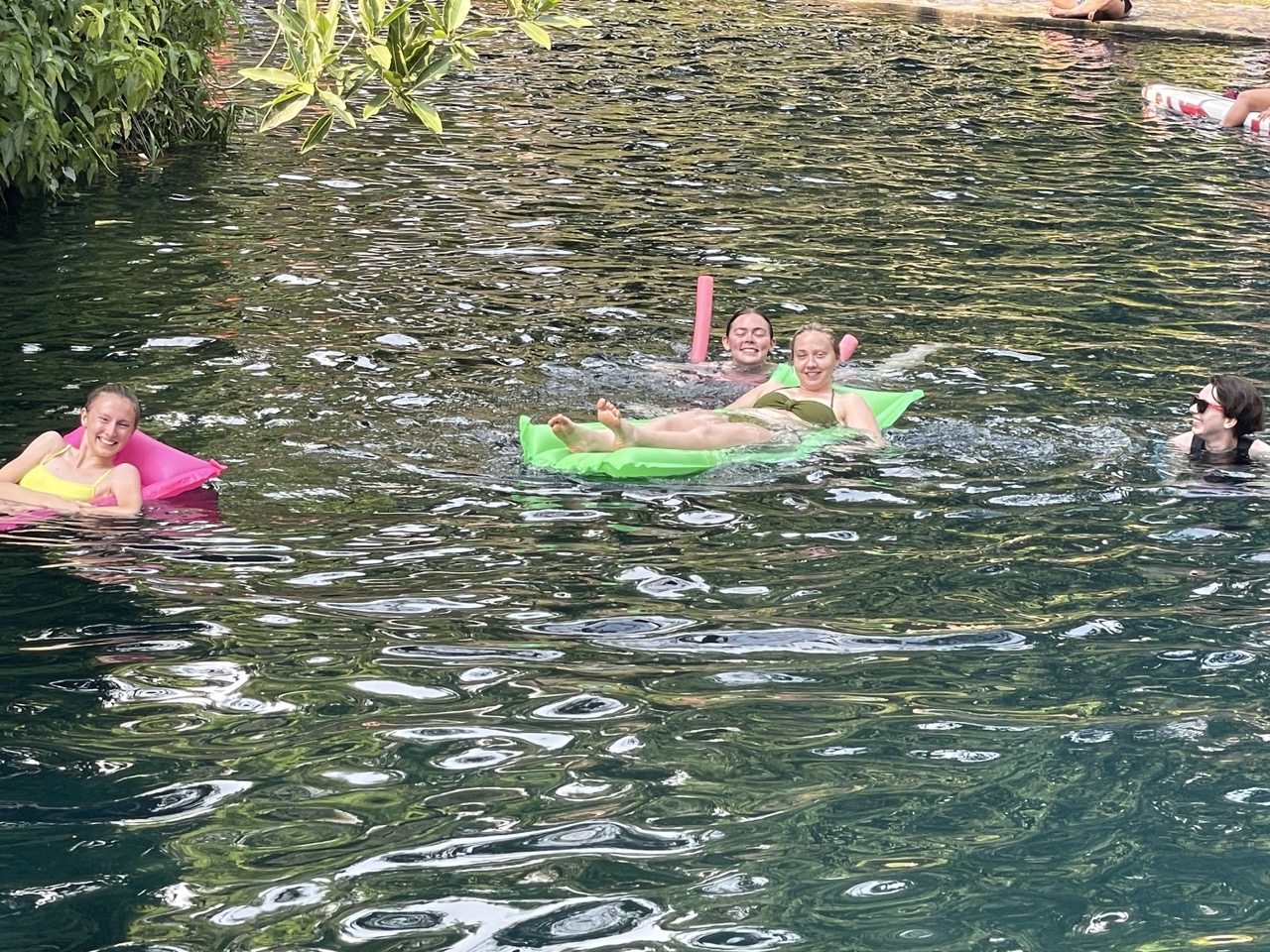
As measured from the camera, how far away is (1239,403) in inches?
320

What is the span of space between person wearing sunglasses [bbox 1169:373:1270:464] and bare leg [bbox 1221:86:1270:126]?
11.5 metres

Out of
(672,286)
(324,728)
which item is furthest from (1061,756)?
(672,286)

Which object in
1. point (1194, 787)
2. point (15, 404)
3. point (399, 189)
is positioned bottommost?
point (1194, 787)

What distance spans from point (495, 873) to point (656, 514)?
342 cm

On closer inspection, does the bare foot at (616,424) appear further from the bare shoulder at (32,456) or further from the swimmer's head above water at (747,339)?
the bare shoulder at (32,456)

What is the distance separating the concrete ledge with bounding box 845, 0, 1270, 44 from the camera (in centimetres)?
2664

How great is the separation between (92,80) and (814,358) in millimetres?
7225

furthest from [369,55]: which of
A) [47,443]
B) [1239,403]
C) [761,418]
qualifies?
[1239,403]

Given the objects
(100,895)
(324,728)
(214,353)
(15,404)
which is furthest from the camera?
(214,353)

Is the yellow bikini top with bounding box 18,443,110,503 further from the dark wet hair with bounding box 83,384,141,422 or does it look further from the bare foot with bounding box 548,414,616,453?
the bare foot with bounding box 548,414,616,453

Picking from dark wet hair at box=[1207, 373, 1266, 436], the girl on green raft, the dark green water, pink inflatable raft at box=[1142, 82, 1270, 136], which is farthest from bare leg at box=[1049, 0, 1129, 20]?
dark wet hair at box=[1207, 373, 1266, 436]

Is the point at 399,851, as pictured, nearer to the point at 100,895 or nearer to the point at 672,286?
the point at 100,895

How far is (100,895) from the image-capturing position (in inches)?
162

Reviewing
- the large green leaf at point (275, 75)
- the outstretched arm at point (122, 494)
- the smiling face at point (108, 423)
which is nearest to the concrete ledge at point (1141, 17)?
the smiling face at point (108, 423)
